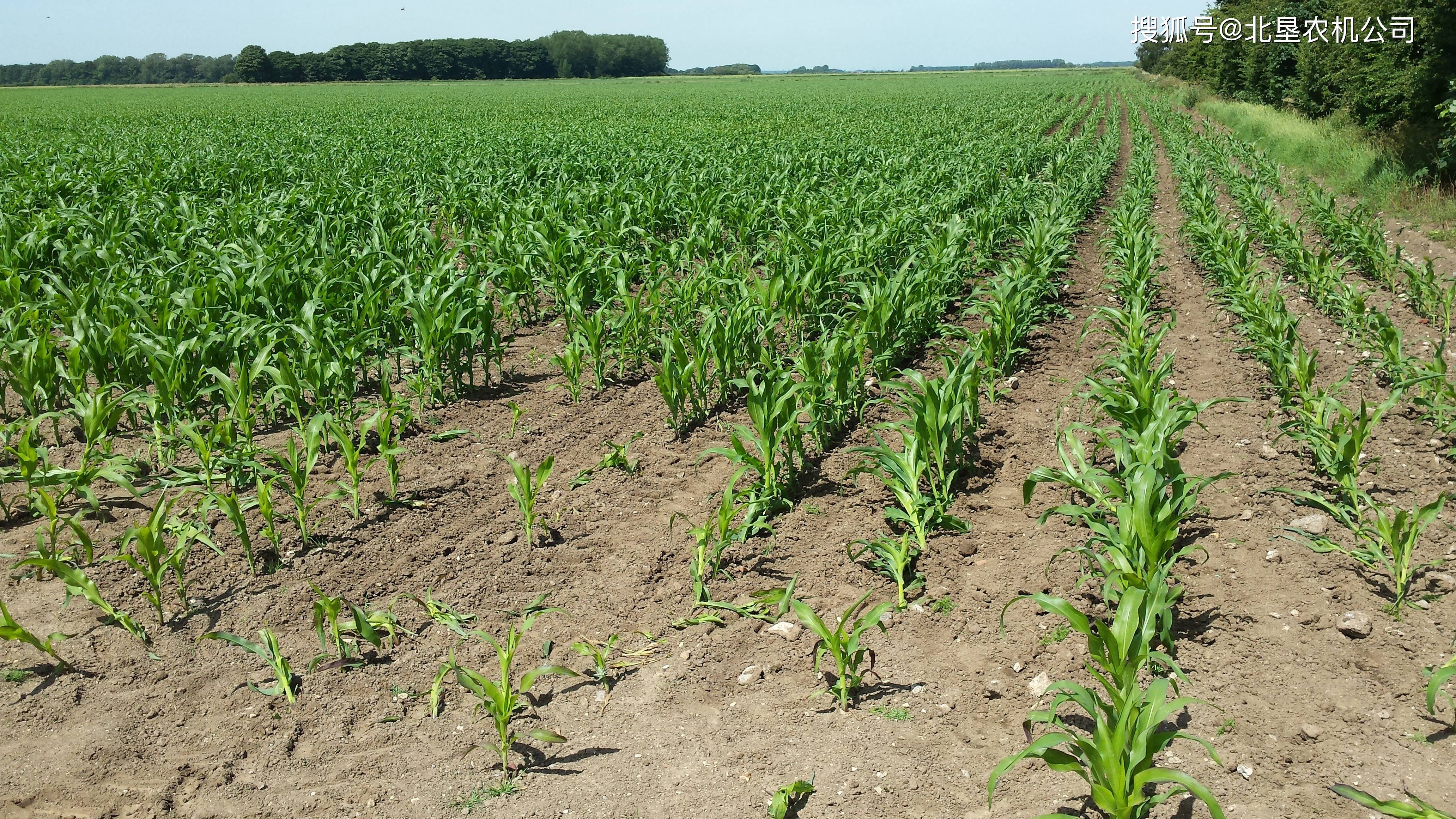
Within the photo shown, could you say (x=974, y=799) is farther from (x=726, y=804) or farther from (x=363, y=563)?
(x=363, y=563)

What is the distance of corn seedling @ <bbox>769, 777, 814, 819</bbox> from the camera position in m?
2.39

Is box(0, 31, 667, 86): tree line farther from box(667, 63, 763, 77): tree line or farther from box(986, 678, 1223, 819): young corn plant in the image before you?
box(986, 678, 1223, 819): young corn plant

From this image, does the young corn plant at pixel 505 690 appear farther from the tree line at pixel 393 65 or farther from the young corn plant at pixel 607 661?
the tree line at pixel 393 65

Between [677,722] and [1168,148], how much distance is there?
21.1m

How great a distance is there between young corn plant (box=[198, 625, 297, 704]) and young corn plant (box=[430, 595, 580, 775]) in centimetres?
47

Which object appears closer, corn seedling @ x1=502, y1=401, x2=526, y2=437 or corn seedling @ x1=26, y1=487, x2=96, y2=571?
corn seedling @ x1=26, y1=487, x2=96, y2=571

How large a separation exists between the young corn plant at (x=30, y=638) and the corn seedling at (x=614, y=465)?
84.9 inches

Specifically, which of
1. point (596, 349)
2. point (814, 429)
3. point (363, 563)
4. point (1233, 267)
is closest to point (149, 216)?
point (596, 349)

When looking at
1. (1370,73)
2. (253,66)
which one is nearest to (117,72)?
(253,66)

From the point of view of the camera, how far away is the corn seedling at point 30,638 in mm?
2877

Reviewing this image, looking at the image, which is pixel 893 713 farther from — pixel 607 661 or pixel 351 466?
pixel 351 466

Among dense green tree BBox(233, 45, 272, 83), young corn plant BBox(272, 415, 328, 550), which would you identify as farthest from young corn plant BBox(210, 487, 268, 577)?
dense green tree BBox(233, 45, 272, 83)

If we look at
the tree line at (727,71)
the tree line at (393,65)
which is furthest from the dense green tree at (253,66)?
the tree line at (727,71)

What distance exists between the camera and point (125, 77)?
10244cm
